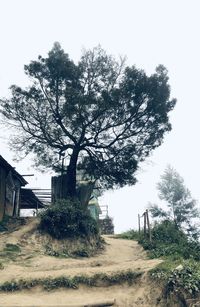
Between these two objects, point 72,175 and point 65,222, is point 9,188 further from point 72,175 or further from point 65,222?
point 65,222

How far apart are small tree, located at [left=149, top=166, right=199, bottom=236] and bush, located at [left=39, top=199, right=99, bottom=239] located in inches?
516

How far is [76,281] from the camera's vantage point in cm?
979

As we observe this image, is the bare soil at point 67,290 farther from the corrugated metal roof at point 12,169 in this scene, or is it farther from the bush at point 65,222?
the corrugated metal roof at point 12,169

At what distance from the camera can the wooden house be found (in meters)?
19.8

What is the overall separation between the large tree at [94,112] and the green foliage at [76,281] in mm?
10685

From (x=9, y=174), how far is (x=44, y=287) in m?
12.6

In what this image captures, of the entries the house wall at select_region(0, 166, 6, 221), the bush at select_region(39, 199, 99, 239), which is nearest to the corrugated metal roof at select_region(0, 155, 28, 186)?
the house wall at select_region(0, 166, 6, 221)

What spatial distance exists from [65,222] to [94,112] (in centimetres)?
685

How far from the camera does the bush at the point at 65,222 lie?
17.0 m

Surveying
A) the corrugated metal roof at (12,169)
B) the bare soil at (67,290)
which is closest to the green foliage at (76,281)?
the bare soil at (67,290)

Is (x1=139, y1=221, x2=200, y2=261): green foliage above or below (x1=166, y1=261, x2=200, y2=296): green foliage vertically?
above

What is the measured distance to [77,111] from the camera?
19.8 metres

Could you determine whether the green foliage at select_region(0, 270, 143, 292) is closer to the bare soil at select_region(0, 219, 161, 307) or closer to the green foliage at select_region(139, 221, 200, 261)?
the bare soil at select_region(0, 219, 161, 307)

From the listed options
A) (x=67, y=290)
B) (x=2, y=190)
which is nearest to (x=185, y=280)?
(x=67, y=290)
